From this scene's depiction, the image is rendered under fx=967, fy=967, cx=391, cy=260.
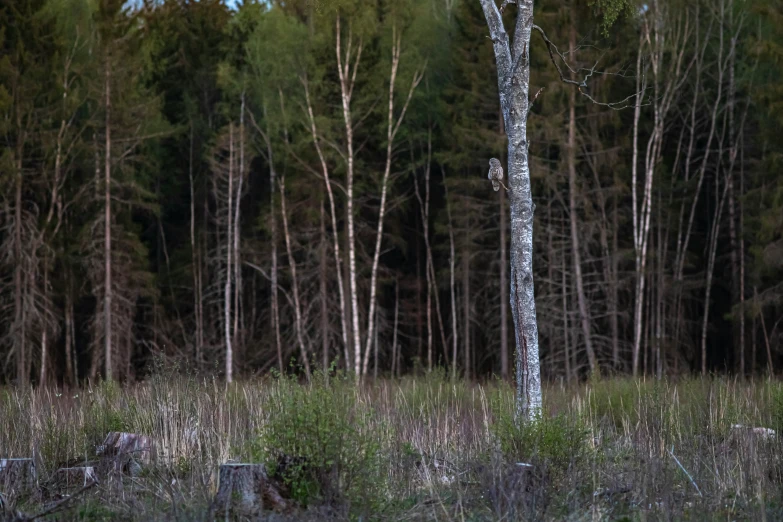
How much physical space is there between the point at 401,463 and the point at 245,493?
1772 mm

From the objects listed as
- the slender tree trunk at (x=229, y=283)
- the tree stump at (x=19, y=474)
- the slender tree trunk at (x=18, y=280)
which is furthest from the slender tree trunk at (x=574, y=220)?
the tree stump at (x=19, y=474)

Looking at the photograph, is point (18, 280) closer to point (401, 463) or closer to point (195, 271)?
point (195, 271)

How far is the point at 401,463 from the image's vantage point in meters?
7.98

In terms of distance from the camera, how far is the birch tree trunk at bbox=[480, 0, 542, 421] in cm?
870

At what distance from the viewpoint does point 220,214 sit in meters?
32.2

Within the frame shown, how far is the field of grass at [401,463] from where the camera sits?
660 centimetres

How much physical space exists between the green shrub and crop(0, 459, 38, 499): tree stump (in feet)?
6.20

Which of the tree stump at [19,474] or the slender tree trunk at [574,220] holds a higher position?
the slender tree trunk at [574,220]

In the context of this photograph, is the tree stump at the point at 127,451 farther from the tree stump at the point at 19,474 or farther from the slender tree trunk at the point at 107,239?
the slender tree trunk at the point at 107,239

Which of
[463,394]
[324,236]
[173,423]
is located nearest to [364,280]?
[324,236]

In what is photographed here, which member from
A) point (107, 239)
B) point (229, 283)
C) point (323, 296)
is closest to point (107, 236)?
point (107, 239)

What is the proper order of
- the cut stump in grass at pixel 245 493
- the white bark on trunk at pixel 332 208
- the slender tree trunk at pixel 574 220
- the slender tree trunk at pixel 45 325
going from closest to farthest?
the cut stump in grass at pixel 245 493, the slender tree trunk at pixel 574 220, the slender tree trunk at pixel 45 325, the white bark on trunk at pixel 332 208

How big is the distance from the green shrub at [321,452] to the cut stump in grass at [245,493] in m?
0.16

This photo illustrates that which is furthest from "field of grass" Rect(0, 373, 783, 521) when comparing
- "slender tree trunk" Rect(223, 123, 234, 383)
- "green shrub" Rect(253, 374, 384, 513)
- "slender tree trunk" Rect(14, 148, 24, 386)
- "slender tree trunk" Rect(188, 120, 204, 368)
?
"slender tree trunk" Rect(188, 120, 204, 368)
